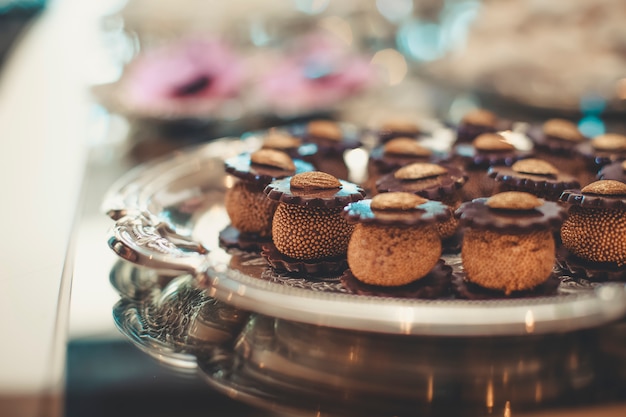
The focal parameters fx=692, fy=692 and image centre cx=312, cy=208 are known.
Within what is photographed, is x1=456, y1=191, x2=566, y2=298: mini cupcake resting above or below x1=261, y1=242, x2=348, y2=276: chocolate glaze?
above

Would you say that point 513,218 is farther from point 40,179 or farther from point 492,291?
point 40,179

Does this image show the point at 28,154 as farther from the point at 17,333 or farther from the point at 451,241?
the point at 451,241

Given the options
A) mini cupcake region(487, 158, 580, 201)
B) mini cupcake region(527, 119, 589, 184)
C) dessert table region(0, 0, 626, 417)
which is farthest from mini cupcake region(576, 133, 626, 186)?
dessert table region(0, 0, 626, 417)

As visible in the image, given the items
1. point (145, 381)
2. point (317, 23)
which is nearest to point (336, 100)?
point (317, 23)

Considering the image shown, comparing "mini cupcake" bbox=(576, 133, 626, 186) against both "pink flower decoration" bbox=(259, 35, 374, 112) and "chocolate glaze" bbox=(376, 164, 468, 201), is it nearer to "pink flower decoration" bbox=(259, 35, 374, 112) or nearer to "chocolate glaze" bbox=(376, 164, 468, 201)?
"chocolate glaze" bbox=(376, 164, 468, 201)

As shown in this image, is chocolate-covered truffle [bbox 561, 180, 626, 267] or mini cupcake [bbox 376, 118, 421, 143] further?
mini cupcake [bbox 376, 118, 421, 143]

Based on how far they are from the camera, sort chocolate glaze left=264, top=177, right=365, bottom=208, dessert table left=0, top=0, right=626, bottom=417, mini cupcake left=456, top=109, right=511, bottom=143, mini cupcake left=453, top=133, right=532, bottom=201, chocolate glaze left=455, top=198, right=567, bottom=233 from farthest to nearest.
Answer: mini cupcake left=456, top=109, right=511, bottom=143, mini cupcake left=453, top=133, right=532, bottom=201, chocolate glaze left=264, top=177, right=365, bottom=208, chocolate glaze left=455, top=198, right=567, bottom=233, dessert table left=0, top=0, right=626, bottom=417

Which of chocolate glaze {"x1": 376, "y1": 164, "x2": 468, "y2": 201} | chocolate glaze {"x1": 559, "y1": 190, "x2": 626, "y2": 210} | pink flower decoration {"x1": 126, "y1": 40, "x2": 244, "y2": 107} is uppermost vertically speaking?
pink flower decoration {"x1": 126, "y1": 40, "x2": 244, "y2": 107}

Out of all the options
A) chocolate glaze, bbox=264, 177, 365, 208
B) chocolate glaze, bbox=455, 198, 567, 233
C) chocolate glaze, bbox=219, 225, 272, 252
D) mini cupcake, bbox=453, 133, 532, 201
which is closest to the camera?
chocolate glaze, bbox=455, 198, 567, 233
